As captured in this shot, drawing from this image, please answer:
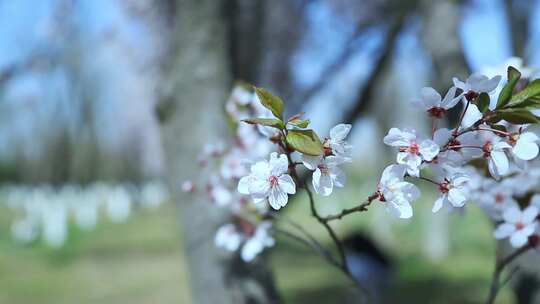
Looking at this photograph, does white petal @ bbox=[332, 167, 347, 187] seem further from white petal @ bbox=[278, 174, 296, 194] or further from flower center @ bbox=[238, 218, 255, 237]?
flower center @ bbox=[238, 218, 255, 237]

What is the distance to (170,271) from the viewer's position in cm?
656

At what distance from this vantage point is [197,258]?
1727mm

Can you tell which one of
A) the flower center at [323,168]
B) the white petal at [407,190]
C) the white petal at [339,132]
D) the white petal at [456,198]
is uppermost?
the white petal at [339,132]

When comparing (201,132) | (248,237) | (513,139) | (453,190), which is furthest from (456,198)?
(201,132)

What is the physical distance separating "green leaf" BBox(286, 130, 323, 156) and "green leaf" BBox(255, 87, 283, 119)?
4 centimetres

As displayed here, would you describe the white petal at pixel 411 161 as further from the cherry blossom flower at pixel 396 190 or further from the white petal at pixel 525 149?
the white petal at pixel 525 149

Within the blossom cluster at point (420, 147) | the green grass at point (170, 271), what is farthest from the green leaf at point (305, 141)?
the green grass at point (170, 271)

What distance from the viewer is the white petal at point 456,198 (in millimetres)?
733

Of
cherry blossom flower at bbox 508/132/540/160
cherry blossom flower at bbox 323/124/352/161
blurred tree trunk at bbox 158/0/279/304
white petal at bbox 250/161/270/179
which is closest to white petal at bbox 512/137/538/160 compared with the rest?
cherry blossom flower at bbox 508/132/540/160

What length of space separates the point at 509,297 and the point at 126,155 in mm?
21670

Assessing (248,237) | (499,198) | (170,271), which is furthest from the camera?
(170,271)

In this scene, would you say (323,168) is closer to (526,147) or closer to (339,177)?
(339,177)

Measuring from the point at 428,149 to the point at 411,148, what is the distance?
0.02m

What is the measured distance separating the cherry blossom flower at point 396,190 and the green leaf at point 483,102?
0.14 metres
